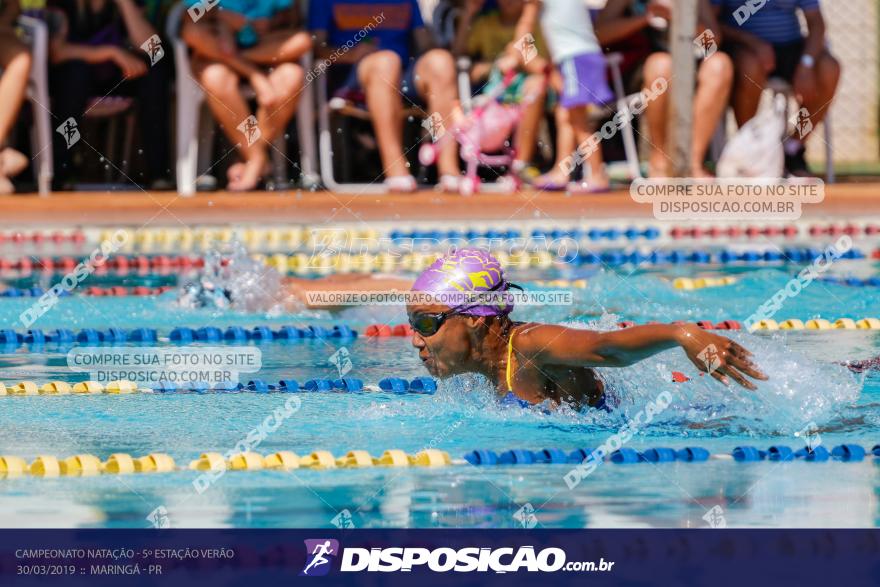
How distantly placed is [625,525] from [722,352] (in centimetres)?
49

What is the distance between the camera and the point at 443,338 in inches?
174

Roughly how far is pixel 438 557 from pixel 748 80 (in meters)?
7.02

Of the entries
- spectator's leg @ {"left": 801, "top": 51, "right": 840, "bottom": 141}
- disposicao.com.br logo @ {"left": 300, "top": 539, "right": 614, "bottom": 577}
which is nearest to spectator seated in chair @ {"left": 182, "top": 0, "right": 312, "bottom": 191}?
spectator's leg @ {"left": 801, "top": 51, "right": 840, "bottom": 141}

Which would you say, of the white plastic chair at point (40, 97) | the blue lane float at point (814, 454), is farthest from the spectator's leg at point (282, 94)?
the blue lane float at point (814, 454)

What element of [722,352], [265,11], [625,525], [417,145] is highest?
[265,11]

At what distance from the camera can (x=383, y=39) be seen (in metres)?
9.58

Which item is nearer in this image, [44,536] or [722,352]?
[44,536]

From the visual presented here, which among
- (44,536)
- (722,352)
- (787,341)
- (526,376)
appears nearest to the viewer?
(44,536)

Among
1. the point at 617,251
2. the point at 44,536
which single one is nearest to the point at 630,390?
the point at 44,536

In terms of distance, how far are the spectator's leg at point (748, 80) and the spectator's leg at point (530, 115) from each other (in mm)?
1236

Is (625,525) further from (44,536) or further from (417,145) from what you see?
(417,145)

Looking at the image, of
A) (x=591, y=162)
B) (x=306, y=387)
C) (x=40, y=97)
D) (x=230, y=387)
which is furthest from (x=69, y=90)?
(x=306, y=387)

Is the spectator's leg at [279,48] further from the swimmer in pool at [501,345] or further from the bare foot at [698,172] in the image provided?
the swimmer in pool at [501,345]

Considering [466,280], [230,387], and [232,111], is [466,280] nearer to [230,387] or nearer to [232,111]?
[230,387]
